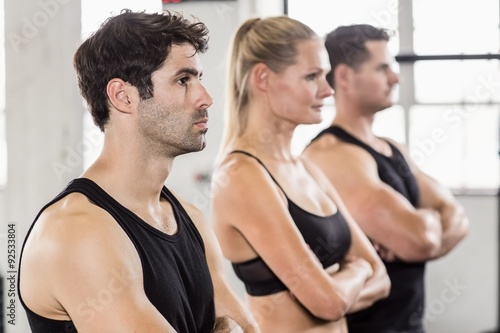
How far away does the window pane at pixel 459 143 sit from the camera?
12.6 ft

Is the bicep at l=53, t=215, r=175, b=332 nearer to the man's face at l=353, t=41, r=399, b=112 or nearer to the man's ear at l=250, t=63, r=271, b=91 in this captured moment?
the man's ear at l=250, t=63, r=271, b=91

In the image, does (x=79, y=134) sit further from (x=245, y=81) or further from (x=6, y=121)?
(x=245, y=81)

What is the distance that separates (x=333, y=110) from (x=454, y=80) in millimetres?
633

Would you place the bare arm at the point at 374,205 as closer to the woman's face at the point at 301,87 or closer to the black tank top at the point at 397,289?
the black tank top at the point at 397,289

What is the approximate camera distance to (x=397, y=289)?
2.41m

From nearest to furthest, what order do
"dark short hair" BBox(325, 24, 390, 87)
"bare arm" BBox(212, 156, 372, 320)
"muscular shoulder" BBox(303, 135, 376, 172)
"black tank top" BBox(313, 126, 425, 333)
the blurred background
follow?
"bare arm" BBox(212, 156, 372, 320) < "black tank top" BBox(313, 126, 425, 333) < "muscular shoulder" BBox(303, 135, 376, 172) < "dark short hair" BBox(325, 24, 390, 87) < the blurred background

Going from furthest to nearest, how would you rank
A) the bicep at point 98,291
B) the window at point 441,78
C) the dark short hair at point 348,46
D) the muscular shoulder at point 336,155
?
the window at point 441,78 < the dark short hair at point 348,46 < the muscular shoulder at point 336,155 < the bicep at point 98,291

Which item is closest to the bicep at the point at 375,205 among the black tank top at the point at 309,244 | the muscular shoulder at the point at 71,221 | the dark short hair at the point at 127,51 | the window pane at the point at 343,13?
the black tank top at the point at 309,244

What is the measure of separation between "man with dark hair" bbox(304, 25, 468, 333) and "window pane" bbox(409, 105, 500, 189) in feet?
3.97

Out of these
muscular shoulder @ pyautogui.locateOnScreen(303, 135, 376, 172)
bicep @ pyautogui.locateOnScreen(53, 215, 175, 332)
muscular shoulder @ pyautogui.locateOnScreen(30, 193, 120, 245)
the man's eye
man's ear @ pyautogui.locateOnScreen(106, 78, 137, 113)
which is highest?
man's ear @ pyautogui.locateOnScreen(106, 78, 137, 113)

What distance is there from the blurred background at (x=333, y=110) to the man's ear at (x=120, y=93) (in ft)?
5.41

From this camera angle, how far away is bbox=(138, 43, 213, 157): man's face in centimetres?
136

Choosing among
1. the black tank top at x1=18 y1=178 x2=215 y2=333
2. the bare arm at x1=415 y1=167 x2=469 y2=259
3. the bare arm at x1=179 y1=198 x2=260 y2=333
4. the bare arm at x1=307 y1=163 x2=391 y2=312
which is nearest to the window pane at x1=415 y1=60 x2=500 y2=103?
the bare arm at x1=415 y1=167 x2=469 y2=259

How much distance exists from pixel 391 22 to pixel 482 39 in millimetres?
441
